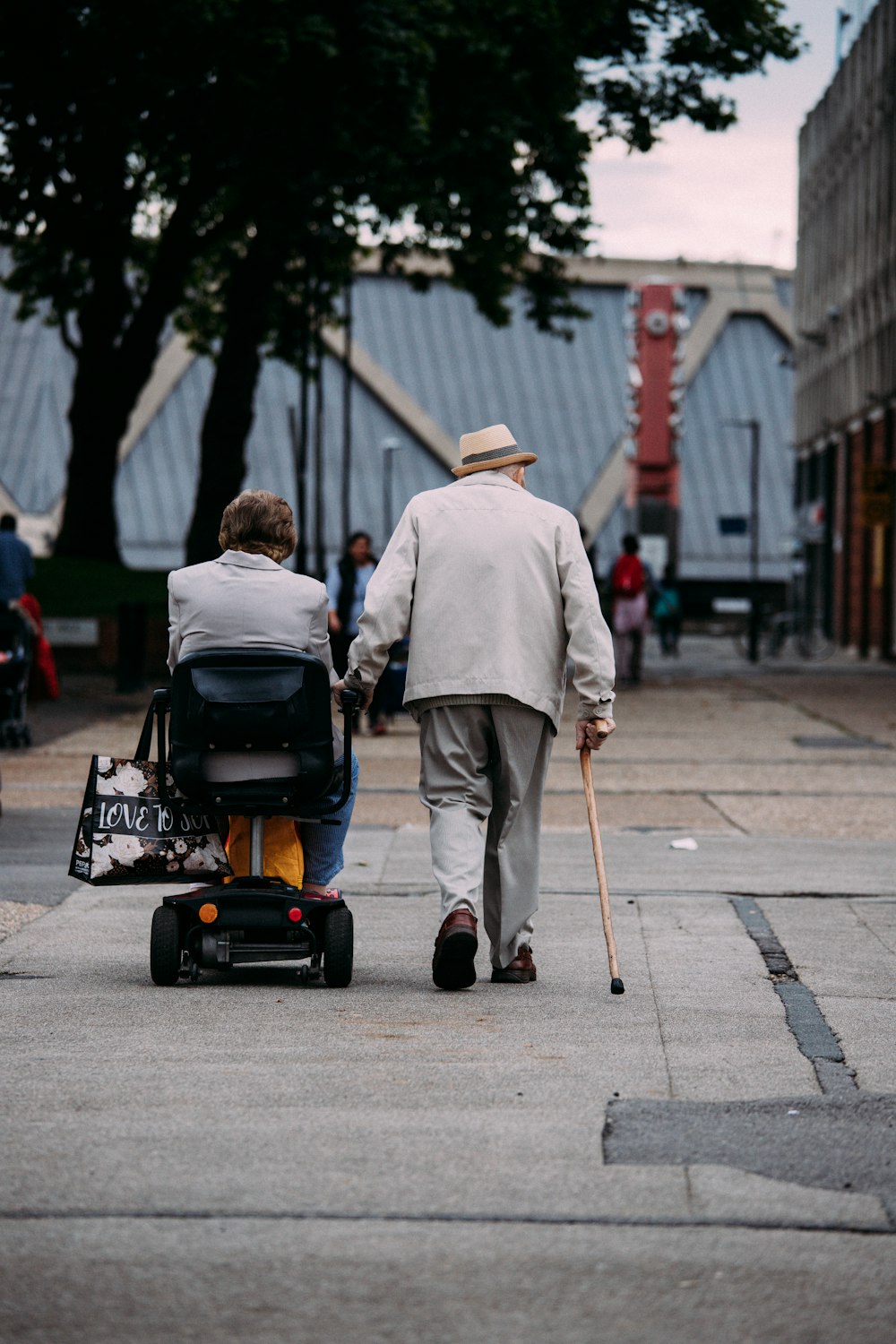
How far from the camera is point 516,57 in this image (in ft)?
79.9

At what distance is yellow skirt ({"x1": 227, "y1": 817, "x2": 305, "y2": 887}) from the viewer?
Answer: 684 cm

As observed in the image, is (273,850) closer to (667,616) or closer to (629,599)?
(629,599)

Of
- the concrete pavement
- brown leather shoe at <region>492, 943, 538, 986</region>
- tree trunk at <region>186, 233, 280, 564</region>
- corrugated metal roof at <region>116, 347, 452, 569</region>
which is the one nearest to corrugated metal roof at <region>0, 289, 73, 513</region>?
corrugated metal roof at <region>116, 347, 452, 569</region>

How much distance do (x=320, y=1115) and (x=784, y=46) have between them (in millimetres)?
24141

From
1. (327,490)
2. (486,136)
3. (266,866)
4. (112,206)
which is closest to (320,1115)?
(266,866)

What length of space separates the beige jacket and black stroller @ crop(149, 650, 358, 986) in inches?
11.2

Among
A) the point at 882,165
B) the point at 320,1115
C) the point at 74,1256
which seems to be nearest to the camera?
the point at 74,1256

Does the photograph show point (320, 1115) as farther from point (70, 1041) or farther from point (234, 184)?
point (234, 184)

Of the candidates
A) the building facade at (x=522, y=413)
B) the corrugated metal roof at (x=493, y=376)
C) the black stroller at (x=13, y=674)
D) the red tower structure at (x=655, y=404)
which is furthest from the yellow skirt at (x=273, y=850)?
the corrugated metal roof at (x=493, y=376)

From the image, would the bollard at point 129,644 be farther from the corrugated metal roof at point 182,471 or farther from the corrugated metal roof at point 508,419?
the corrugated metal roof at point 508,419

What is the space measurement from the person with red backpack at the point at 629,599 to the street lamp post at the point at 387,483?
2003 inches

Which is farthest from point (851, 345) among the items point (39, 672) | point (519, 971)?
point (519, 971)

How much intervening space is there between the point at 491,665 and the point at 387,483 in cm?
7362

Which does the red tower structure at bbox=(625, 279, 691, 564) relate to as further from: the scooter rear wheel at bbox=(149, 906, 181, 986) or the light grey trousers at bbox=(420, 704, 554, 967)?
the scooter rear wheel at bbox=(149, 906, 181, 986)
